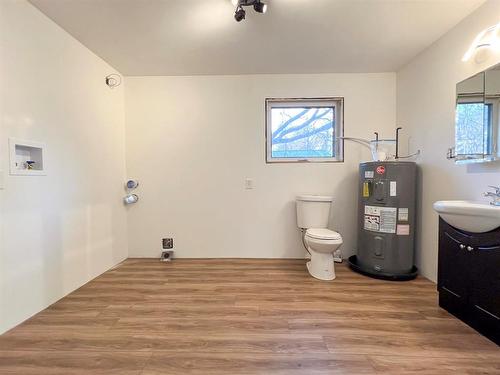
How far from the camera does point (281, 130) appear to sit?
3051 millimetres

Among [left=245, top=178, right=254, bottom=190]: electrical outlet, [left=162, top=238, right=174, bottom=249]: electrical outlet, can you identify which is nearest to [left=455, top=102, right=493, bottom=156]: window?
[left=245, top=178, right=254, bottom=190]: electrical outlet

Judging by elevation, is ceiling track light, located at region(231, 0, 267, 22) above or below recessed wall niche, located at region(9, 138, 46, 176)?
above

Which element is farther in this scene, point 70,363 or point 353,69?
point 353,69

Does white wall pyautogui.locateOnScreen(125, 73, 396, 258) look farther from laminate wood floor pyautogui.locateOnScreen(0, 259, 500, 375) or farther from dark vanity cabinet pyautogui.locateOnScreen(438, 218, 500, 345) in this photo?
dark vanity cabinet pyautogui.locateOnScreen(438, 218, 500, 345)

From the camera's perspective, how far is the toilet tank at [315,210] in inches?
105

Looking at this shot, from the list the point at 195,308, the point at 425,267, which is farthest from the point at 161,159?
the point at 425,267

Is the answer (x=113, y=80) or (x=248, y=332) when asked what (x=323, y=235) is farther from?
(x=113, y=80)

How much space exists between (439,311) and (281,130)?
2.29m

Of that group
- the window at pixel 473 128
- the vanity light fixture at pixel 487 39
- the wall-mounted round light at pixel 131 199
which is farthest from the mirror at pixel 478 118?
the wall-mounted round light at pixel 131 199

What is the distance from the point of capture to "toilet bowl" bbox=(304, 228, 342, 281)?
2.32m

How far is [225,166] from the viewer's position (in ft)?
9.78

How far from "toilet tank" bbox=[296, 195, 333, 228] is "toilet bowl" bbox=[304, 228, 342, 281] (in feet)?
0.79

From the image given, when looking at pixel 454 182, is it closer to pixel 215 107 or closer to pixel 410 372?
pixel 410 372

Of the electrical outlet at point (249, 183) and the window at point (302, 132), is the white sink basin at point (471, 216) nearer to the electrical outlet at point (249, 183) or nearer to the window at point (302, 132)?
the window at point (302, 132)
